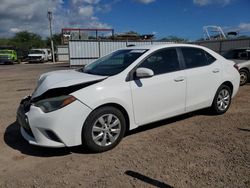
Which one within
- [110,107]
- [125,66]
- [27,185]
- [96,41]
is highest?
[96,41]

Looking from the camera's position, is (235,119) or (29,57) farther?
(29,57)

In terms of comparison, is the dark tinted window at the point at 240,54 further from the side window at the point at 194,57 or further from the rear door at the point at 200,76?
the side window at the point at 194,57

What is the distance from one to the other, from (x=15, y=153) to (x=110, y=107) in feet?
5.39

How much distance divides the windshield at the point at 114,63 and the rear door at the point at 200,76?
3.51 feet

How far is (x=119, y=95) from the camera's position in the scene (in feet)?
13.9

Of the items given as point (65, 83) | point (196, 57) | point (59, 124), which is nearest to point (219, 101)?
point (196, 57)

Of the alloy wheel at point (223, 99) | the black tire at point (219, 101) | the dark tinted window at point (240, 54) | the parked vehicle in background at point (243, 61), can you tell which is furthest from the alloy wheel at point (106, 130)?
the dark tinted window at point (240, 54)

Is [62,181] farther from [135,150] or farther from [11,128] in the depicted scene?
[11,128]

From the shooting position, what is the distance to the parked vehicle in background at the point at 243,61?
10430 millimetres

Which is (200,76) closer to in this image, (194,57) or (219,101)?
(194,57)

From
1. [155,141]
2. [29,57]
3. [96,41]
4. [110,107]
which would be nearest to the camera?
[110,107]

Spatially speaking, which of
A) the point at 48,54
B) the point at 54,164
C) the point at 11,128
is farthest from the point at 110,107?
the point at 48,54

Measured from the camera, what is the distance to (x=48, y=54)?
44500 millimetres

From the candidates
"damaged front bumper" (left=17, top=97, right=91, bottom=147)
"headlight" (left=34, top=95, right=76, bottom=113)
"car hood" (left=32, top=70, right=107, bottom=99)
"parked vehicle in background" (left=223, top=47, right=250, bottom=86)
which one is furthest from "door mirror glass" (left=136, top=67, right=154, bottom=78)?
"parked vehicle in background" (left=223, top=47, right=250, bottom=86)
